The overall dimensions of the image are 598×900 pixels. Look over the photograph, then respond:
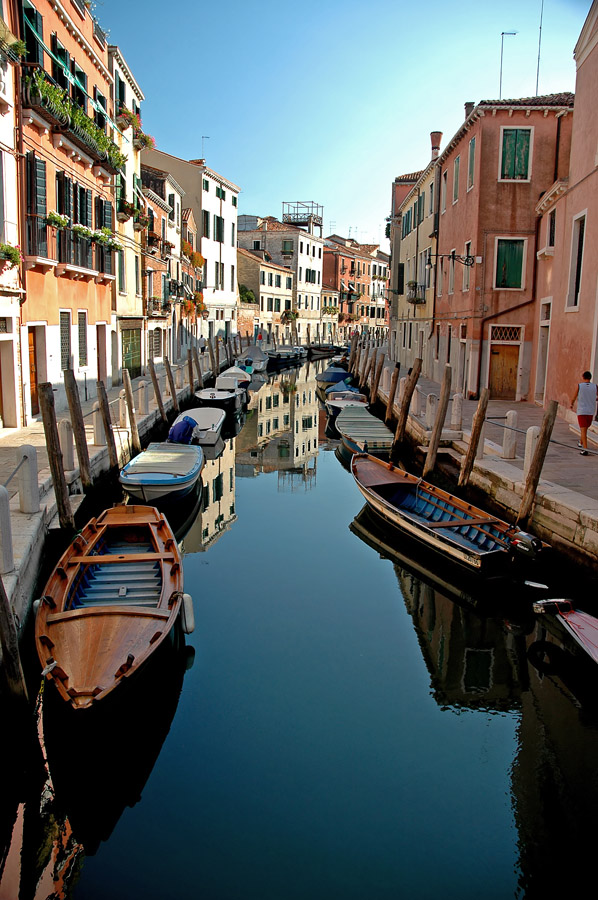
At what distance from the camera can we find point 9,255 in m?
12.3

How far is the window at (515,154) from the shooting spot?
60.8ft

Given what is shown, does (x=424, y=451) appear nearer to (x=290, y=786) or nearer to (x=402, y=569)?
(x=402, y=569)

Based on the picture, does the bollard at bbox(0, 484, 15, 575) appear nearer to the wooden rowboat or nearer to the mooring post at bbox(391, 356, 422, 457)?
the wooden rowboat

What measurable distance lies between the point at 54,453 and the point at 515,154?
597 inches

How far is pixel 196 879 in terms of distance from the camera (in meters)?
4.32

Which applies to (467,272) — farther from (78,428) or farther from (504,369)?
(78,428)

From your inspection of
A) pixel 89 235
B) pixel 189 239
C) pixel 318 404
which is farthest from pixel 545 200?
pixel 189 239

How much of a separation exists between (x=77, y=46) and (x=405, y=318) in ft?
65.2

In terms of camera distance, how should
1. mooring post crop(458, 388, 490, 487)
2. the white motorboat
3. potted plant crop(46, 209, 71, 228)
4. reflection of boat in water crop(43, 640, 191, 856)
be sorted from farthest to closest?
the white motorboat, potted plant crop(46, 209, 71, 228), mooring post crop(458, 388, 490, 487), reflection of boat in water crop(43, 640, 191, 856)

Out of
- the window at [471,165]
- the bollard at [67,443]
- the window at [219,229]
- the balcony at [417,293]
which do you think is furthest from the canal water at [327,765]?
the window at [219,229]

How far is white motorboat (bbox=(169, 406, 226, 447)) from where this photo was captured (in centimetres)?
1687

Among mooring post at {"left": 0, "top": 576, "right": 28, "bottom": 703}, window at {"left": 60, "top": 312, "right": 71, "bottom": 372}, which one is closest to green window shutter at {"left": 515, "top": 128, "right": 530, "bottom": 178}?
window at {"left": 60, "top": 312, "right": 71, "bottom": 372}

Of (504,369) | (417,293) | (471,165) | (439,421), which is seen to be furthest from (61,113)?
(417,293)

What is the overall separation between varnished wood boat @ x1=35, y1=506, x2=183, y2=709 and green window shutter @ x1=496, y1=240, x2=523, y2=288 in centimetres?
1398
